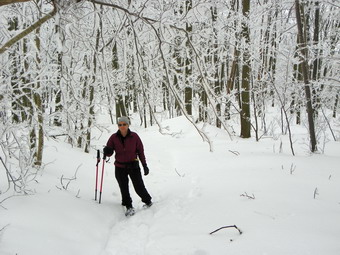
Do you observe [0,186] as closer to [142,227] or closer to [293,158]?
[142,227]

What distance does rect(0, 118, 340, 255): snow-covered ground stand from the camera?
3145mm

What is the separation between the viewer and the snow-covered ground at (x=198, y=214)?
3.14 metres

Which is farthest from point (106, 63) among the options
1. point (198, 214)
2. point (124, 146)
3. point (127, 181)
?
point (127, 181)

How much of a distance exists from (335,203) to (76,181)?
16.0 feet

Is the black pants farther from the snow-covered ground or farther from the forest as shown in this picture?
the forest

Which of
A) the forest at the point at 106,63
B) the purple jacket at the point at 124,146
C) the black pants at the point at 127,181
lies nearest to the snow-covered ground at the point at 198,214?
the black pants at the point at 127,181

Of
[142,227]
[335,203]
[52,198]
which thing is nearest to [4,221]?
[52,198]

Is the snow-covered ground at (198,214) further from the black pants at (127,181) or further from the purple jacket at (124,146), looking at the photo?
the purple jacket at (124,146)

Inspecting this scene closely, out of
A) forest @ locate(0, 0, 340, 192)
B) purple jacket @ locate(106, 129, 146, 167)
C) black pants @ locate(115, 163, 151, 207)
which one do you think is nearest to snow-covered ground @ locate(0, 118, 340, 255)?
black pants @ locate(115, 163, 151, 207)

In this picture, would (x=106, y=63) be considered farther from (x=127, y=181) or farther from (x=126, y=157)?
(x=127, y=181)

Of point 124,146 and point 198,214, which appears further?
point 124,146

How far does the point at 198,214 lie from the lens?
4.28 meters

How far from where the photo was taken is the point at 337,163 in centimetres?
571

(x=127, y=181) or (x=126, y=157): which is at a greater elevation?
(x=126, y=157)
